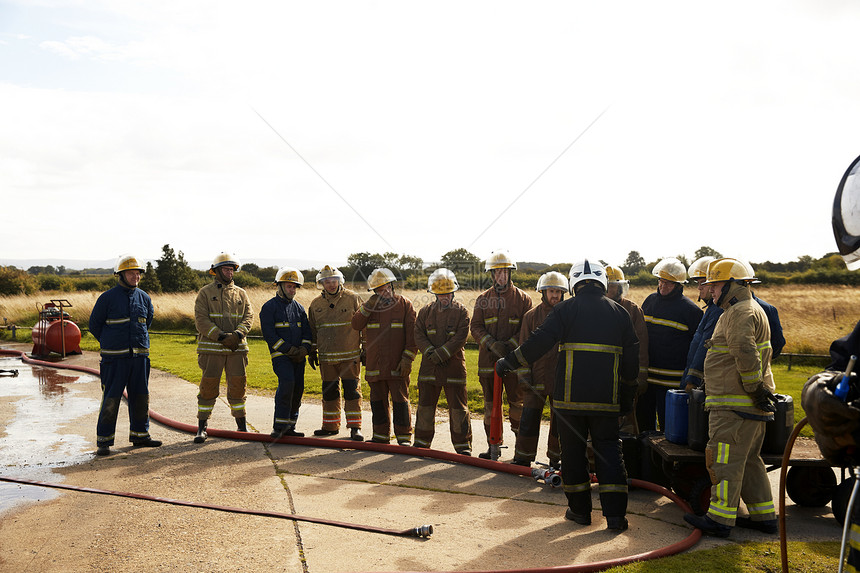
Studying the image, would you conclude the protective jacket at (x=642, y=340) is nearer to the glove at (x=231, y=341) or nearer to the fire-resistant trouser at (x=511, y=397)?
the fire-resistant trouser at (x=511, y=397)

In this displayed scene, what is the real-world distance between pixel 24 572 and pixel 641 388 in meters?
5.88

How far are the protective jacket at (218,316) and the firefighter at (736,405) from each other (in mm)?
5686

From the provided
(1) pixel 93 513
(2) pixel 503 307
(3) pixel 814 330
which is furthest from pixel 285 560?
(3) pixel 814 330

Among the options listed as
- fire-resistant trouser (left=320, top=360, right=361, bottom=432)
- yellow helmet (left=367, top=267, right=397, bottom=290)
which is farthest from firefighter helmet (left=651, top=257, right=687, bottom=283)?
fire-resistant trouser (left=320, top=360, right=361, bottom=432)

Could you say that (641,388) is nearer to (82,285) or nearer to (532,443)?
(532,443)

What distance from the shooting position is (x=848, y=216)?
2.91 meters

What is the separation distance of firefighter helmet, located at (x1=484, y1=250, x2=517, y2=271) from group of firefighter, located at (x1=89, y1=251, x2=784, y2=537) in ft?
0.06

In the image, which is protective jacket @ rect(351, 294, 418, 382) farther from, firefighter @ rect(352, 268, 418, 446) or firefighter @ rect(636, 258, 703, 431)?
firefighter @ rect(636, 258, 703, 431)

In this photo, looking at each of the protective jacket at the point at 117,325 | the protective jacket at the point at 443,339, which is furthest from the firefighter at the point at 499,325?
the protective jacket at the point at 117,325

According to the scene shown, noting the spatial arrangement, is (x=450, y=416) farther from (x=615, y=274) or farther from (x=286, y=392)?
(x=615, y=274)

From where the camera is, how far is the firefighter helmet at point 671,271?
7.43 m

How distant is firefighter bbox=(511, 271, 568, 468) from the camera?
712 cm

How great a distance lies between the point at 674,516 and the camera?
5.78 meters

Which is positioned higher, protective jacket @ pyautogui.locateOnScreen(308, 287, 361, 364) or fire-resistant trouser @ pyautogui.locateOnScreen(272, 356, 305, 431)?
protective jacket @ pyautogui.locateOnScreen(308, 287, 361, 364)
